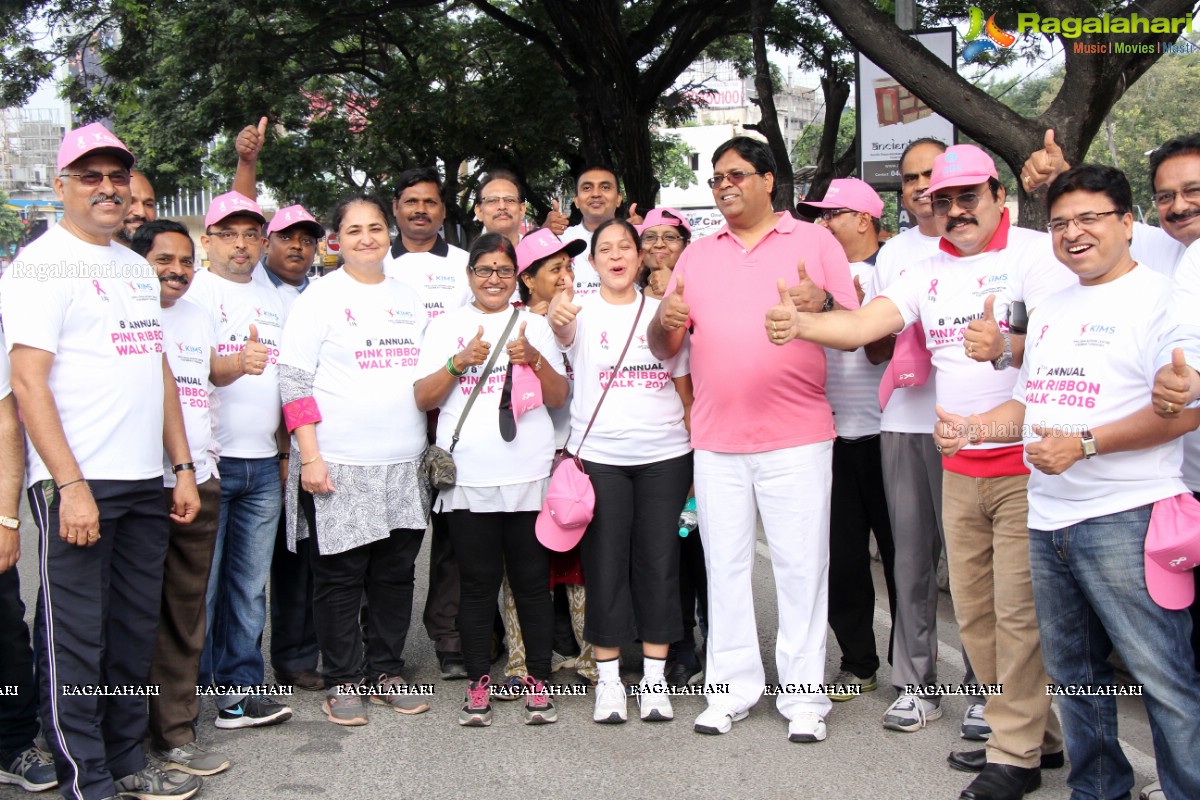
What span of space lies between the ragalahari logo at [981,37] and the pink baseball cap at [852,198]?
964cm

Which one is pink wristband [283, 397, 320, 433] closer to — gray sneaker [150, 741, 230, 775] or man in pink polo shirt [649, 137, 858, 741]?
gray sneaker [150, 741, 230, 775]

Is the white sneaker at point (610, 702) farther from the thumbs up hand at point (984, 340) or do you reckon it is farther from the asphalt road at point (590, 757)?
the thumbs up hand at point (984, 340)

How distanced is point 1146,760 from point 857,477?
4.92 ft

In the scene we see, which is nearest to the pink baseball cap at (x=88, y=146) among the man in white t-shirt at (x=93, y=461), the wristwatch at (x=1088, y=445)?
the man in white t-shirt at (x=93, y=461)

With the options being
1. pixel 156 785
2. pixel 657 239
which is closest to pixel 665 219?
pixel 657 239

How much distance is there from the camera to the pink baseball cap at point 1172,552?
3.14 meters

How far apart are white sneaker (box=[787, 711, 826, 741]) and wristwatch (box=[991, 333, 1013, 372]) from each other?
1.54 meters

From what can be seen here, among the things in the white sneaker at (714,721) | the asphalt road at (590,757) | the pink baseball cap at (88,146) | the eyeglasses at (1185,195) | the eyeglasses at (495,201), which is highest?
the pink baseball cap at (88,146)

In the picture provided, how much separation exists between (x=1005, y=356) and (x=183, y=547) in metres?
2.99

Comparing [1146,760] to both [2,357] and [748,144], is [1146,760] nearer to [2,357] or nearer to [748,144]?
[748,144]

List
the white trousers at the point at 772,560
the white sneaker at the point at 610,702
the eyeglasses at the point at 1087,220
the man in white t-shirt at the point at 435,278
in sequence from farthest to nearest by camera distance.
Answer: the man in white t-shirt at the point at 435,278
the white sneaker at the point at 610,702
the white trousers at the point at 772,560
the eyeglasses at the point at 1087,220

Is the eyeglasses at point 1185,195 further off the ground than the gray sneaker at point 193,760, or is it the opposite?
the eyeglasses at point 1185,195

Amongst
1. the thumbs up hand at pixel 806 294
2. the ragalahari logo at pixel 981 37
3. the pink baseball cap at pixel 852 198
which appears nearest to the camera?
the thumbs up hand at pixel 806 294

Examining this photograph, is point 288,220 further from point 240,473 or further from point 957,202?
point 957,202
